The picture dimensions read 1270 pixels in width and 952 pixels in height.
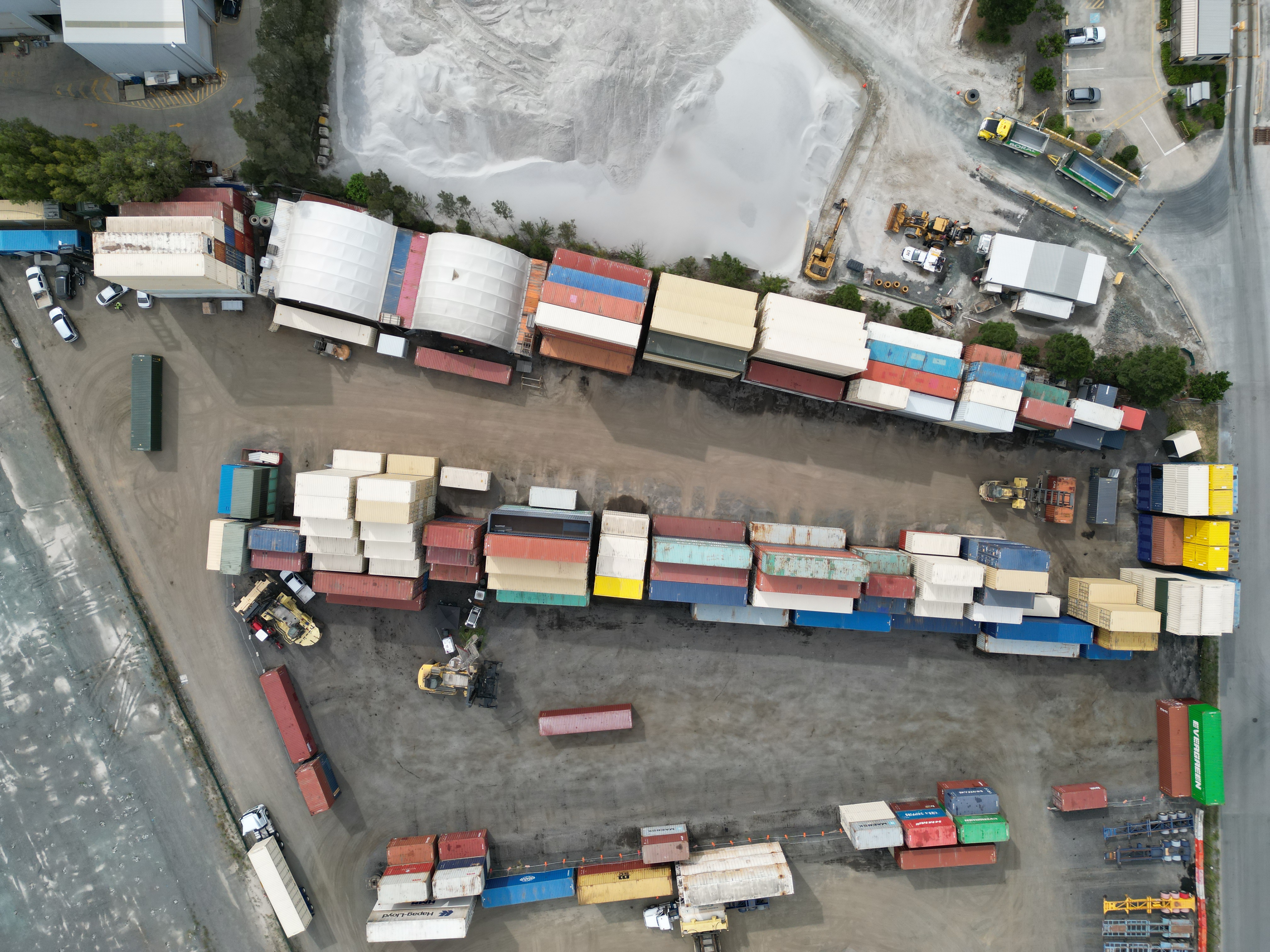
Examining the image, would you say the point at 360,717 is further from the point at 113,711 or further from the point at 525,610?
the point at 113,711

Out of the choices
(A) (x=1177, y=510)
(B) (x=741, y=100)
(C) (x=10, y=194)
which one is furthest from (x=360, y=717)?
(A) (x=1177, y=510)

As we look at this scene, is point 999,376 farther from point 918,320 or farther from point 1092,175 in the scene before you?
point 1092,175

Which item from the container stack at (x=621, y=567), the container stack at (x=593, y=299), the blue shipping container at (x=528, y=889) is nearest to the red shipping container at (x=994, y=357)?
the container stack at (x=593, y=299)

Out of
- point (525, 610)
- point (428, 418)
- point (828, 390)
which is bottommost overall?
point (525, 610)

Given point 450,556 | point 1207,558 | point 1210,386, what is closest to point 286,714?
point 450,556

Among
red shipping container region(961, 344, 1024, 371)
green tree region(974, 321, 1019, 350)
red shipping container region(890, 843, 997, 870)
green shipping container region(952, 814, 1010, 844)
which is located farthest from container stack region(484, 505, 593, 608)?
green shipping container region(952, 814, 1010, 844)

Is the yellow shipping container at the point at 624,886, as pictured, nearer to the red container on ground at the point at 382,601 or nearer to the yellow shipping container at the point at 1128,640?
the red container on ground at the point at 382,601
